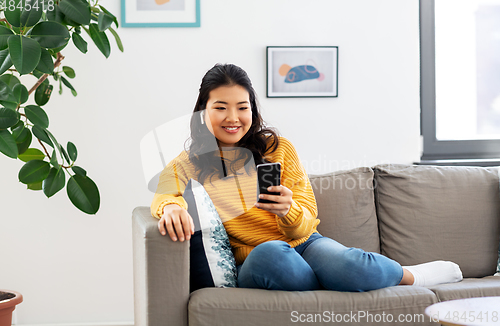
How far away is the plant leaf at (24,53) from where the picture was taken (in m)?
1.14

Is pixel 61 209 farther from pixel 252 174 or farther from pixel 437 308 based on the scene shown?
pixel 437 308

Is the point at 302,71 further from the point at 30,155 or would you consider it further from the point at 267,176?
the point at 30,155

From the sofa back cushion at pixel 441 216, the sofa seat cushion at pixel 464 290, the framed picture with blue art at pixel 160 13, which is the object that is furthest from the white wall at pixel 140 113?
the sofa seat cushion at pixel 464 290

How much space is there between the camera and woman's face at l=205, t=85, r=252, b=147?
57.0 inches

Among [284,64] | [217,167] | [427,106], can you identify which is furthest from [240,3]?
[427,106]

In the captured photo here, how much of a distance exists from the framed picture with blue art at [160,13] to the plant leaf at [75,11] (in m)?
0.61

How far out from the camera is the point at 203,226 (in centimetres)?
127

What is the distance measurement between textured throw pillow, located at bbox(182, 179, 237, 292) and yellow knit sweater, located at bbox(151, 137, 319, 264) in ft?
0.24

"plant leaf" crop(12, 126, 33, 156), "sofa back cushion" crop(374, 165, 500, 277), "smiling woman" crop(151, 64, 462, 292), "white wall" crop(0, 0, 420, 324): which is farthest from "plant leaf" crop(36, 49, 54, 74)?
"sofa back cushion" crop(374, 165, 500, 277)

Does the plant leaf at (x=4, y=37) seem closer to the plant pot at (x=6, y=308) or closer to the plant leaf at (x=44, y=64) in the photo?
the plant leaf at (x=44, y=64)

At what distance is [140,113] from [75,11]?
688 millimetres

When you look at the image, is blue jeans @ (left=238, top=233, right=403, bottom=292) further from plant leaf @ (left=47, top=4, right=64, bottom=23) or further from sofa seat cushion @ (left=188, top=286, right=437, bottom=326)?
plant leaf @ (left=47, top=4, right=64, bottom=23)

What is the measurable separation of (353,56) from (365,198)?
29.4 inches

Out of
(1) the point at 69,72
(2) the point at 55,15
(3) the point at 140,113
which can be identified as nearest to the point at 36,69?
(2) the point at 55,15
